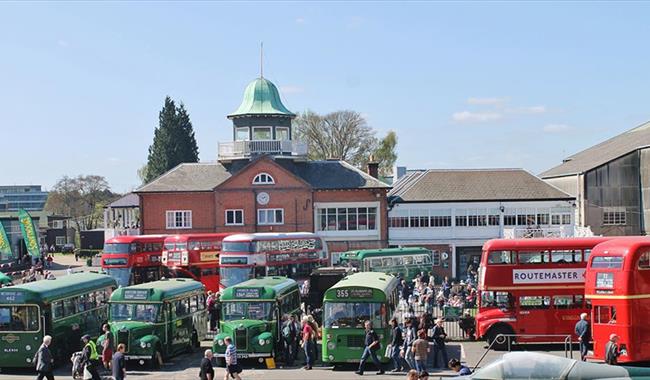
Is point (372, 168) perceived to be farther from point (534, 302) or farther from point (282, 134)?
point (534, 302)

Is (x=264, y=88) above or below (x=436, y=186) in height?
above

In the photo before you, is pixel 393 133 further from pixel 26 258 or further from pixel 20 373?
pixel 20 373

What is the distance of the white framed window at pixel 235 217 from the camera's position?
5347 centimetres

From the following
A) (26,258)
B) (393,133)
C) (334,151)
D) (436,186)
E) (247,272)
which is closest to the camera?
(247,272)

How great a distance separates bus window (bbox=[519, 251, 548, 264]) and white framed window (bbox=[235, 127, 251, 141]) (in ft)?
106

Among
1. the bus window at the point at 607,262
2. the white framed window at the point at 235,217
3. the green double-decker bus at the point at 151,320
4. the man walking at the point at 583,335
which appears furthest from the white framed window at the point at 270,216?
the bus window at the point at 607,262

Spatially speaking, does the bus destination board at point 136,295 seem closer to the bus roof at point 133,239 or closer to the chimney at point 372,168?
the bus roof at point 133,239

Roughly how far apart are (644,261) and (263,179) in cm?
3284

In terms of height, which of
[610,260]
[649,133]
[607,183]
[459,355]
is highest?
[649,133]

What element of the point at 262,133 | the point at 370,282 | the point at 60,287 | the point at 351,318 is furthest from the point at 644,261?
the point at 262,133

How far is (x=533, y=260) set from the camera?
92.4ft

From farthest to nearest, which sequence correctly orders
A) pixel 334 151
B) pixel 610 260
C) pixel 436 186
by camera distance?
pixel 334 151
pixel 436 186
pixel 610 260

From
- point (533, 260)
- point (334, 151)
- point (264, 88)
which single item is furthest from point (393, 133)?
point (533, 260)

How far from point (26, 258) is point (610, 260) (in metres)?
51.3
